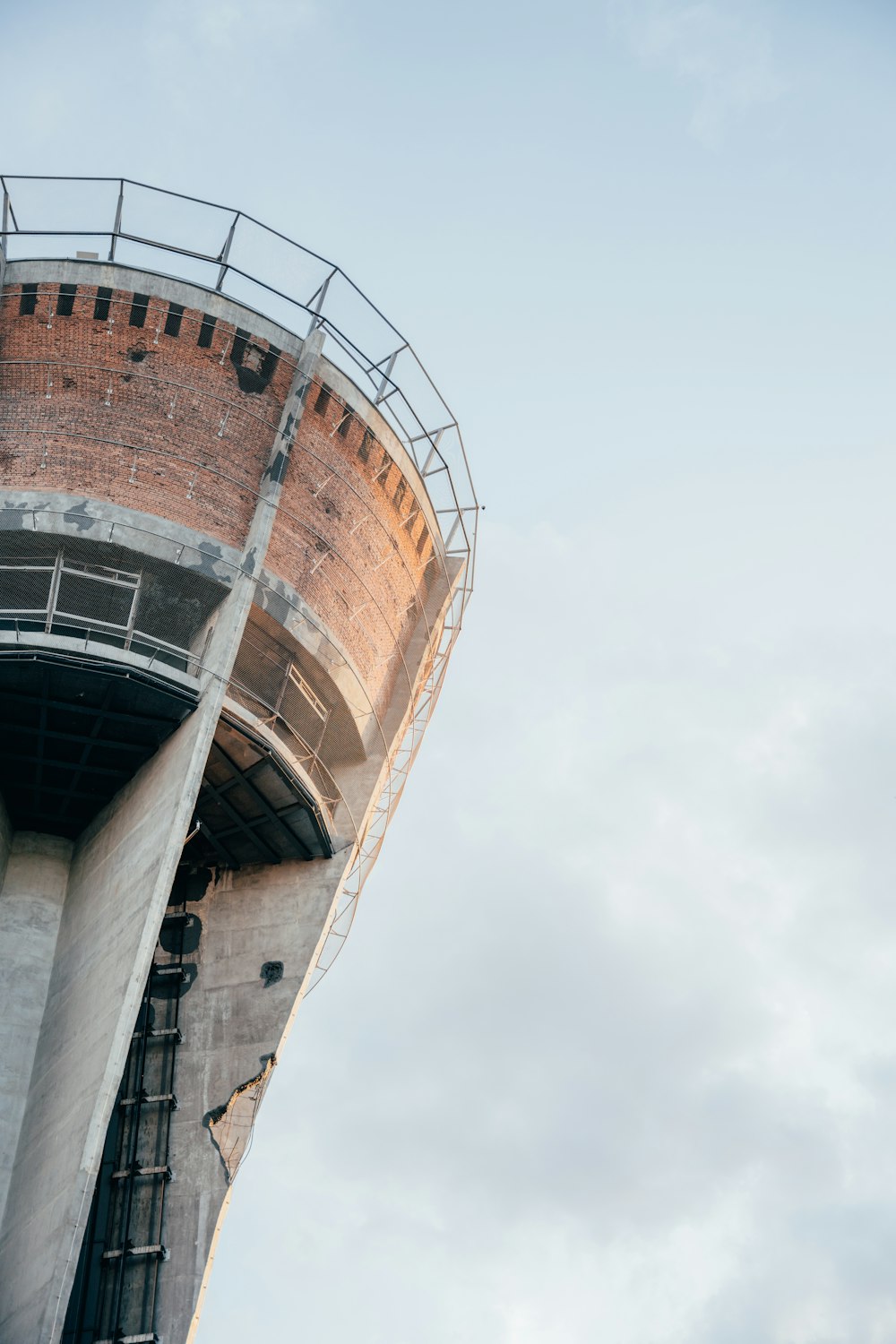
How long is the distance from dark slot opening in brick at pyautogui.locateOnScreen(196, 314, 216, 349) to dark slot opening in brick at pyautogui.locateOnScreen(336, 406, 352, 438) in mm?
2030

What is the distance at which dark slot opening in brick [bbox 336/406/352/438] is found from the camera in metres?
21.1

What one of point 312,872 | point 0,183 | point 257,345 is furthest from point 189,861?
point 0,183

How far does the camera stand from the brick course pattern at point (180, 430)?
19547mm

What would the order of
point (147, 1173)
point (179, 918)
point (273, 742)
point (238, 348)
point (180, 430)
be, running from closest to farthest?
point (147, 1173), point (273, 742), point (180, 430), point (238, 348), point (179, 918)

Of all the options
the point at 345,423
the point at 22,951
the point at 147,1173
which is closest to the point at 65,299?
the point at 345,423

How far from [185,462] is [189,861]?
5383 millimetres

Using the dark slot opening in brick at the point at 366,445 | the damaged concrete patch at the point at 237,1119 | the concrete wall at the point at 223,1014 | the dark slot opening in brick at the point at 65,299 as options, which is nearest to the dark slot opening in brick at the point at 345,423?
the dark slot opening in brick at the point at 366,445

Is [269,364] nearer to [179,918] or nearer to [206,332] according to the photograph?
[206,332]

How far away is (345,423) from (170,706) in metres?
4.96

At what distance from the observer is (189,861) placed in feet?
69.2

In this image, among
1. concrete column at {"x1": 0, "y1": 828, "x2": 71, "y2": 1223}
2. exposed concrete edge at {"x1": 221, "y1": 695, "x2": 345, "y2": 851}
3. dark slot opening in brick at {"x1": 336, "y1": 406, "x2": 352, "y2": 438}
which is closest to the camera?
concrete column at {"x1": 0, "y1": 828, "x2": 71, "y2": 1223}

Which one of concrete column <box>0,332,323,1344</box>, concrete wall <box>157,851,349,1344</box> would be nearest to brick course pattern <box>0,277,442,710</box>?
concrete column <box>0,332,323,1344</box>

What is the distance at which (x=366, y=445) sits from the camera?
21.4m

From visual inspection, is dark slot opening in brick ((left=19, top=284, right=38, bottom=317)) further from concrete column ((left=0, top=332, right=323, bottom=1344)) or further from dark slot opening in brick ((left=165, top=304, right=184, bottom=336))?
concrete column ((left=0, top=332, right=323, bottom=1344))
